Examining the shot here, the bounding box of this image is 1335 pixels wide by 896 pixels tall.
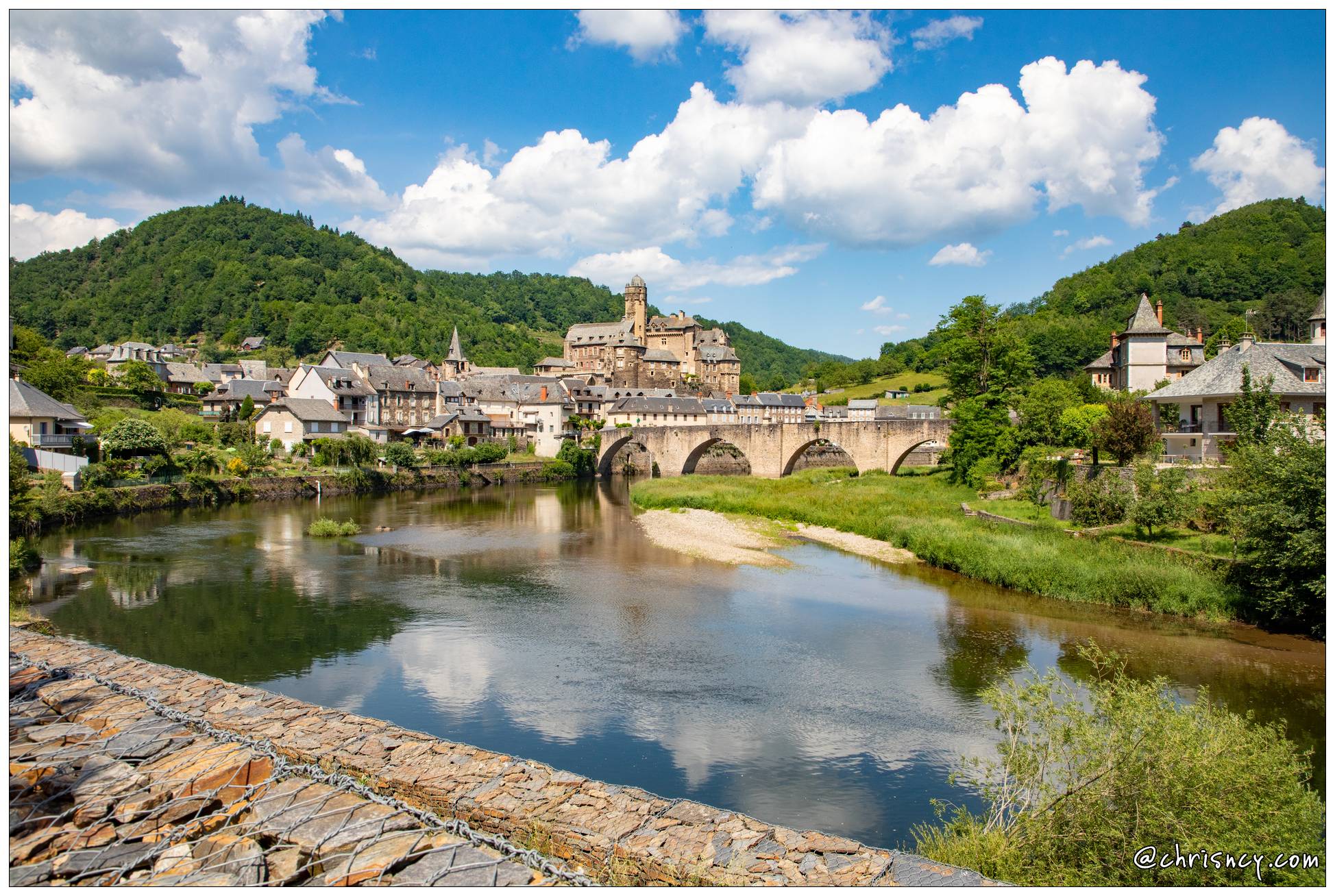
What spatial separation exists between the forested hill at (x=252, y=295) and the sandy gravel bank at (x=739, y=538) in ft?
269

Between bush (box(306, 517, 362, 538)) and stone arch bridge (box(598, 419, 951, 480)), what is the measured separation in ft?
87.6

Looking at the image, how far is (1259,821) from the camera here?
7223 mm

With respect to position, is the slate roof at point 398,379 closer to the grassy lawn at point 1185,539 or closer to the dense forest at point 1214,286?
the dense forest at point 1214,286

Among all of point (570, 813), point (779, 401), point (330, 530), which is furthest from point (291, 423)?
point (779, 401)

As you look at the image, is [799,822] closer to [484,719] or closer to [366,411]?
[484,719]

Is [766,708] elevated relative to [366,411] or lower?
lower

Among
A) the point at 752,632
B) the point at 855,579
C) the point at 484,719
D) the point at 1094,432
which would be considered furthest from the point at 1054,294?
the point at 484,719

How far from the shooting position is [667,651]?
16875mm

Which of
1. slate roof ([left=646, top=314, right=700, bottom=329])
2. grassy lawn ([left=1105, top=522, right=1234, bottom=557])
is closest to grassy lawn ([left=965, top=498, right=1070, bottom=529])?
grassy lawn ([left=1105, top=522, right=1234, bottom=557])

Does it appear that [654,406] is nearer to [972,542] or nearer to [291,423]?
[291,423]

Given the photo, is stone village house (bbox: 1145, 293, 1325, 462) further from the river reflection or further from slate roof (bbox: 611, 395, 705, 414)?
slate roof (bbox: 611, 395, 705, 414)

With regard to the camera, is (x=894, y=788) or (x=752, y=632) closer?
(x=894, y=788)

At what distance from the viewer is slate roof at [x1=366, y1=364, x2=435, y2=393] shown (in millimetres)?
65625

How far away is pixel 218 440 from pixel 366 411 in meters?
13.8
